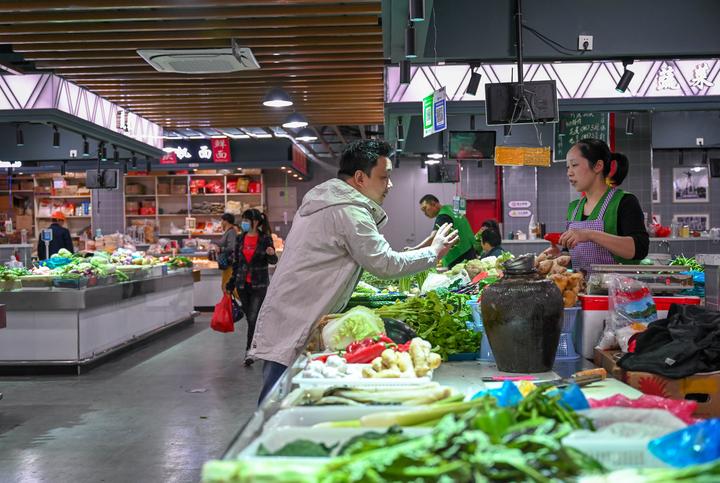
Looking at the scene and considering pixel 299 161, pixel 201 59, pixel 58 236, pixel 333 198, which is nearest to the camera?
pixel 333 198

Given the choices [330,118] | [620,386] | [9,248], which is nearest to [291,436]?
[620,386]

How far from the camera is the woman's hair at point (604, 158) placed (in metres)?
3.56

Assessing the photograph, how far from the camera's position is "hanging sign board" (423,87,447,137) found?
22.9 ft

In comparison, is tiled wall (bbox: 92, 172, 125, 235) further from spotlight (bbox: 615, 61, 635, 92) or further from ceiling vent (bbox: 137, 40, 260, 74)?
spotlight (bbox: 615, 61, 635, 92)

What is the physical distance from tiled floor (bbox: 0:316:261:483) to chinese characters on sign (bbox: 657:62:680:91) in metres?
6.10

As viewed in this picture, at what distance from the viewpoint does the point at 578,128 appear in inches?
367

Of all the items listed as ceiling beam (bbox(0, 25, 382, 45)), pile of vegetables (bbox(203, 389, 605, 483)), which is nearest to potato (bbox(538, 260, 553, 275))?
pile of vegetables (bbox(203, 389, 605, 483))

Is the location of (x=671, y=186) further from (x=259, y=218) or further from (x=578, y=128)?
(x=259, y=218)

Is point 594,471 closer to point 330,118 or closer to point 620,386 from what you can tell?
point 620,386

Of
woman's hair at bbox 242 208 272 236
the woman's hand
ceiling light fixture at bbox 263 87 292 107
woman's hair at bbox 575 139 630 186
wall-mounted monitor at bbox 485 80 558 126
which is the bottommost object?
the woman's hand

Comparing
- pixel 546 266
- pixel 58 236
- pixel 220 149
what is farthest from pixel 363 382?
pixel 220 149

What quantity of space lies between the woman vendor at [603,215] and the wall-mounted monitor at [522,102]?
2330 mm

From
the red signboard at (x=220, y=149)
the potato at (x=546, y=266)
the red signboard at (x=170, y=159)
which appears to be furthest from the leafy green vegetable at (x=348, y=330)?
the red signboard at (x=170, y=159)

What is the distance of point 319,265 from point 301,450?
1.78 metres
